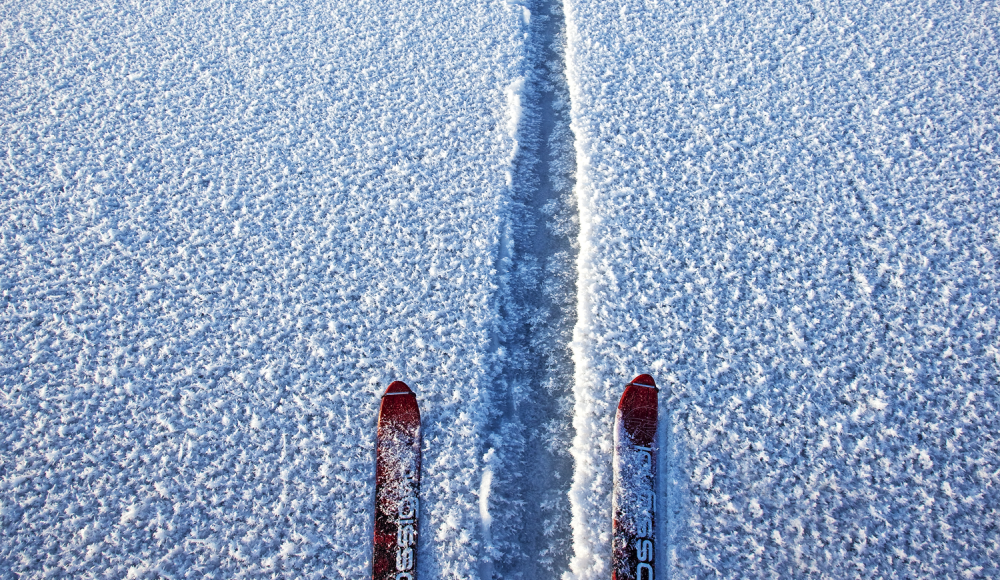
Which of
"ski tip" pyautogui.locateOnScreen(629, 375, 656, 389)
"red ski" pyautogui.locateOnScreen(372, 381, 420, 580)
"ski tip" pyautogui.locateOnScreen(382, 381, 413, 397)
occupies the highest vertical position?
"ski tip" pyautogui.locateOnScreen(629, 375, 656, 389)

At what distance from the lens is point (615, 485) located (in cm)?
105

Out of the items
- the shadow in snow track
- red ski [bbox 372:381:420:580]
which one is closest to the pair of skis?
red ski [bbox 372:381:420:580]

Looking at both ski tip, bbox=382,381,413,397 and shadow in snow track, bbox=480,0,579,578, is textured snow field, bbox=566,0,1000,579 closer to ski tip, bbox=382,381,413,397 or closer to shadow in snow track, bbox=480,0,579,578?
shadow in snow track, bbox=480,0,579,578

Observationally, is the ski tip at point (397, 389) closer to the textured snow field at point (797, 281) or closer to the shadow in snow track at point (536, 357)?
the shadow in snow track at point (536, 357)

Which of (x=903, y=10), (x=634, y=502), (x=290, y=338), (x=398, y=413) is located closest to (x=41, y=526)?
(x=290, y=338)

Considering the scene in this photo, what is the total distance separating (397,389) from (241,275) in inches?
21.0

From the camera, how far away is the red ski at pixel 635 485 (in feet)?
3.21

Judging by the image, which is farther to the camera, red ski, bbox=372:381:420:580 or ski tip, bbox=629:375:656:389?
ski tip, bbox=629:375:656:389

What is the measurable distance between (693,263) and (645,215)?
0.18m

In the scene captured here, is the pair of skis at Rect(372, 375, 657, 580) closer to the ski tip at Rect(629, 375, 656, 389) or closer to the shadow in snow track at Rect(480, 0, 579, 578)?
the ski tip at Rect(629, 375, 656, 389)

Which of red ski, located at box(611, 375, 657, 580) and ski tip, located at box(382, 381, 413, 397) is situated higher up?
ski tip, located at box(382, 381, 413, 397)

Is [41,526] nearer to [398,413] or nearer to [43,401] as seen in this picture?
[43,401]

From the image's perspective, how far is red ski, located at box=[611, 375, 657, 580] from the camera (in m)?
0.98

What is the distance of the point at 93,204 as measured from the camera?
1.42 meters
